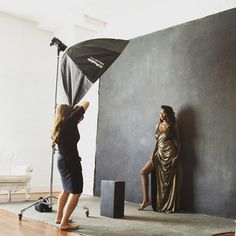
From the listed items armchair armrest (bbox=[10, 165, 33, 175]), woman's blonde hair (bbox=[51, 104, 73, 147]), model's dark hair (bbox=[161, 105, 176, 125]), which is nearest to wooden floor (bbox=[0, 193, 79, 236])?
woman's blonde hair (bbox=[51, 104, 73, 147])

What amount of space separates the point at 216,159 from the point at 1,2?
5.17 meters

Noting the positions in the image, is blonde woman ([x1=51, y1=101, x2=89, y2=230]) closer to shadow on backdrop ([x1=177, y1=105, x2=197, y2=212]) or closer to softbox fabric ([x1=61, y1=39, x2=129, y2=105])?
softbox fabric ([x1=61, y1=39, x2=129, y2=105])

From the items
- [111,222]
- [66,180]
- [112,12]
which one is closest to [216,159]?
[111,222]

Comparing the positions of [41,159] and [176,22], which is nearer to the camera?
[176,22]

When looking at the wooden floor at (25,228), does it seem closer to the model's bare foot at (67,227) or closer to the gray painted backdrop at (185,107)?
the model's bare foot at (67,227)

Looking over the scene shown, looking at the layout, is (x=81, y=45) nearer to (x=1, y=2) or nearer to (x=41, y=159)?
(x=1, y=2)

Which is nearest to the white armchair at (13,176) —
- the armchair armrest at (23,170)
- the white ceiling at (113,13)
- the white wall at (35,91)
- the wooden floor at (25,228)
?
the armchair armrest at (23,170)

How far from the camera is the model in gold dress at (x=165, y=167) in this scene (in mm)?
5352

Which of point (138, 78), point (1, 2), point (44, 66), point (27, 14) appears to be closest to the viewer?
point (138, 78)

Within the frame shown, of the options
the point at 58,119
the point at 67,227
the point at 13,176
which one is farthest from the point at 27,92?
the point at 67,227

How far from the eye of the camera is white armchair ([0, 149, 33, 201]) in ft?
18.9

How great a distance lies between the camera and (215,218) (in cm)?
494

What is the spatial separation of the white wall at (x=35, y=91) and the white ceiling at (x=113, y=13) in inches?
1.3

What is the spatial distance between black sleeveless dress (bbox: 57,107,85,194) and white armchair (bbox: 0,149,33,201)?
7.37 ft
